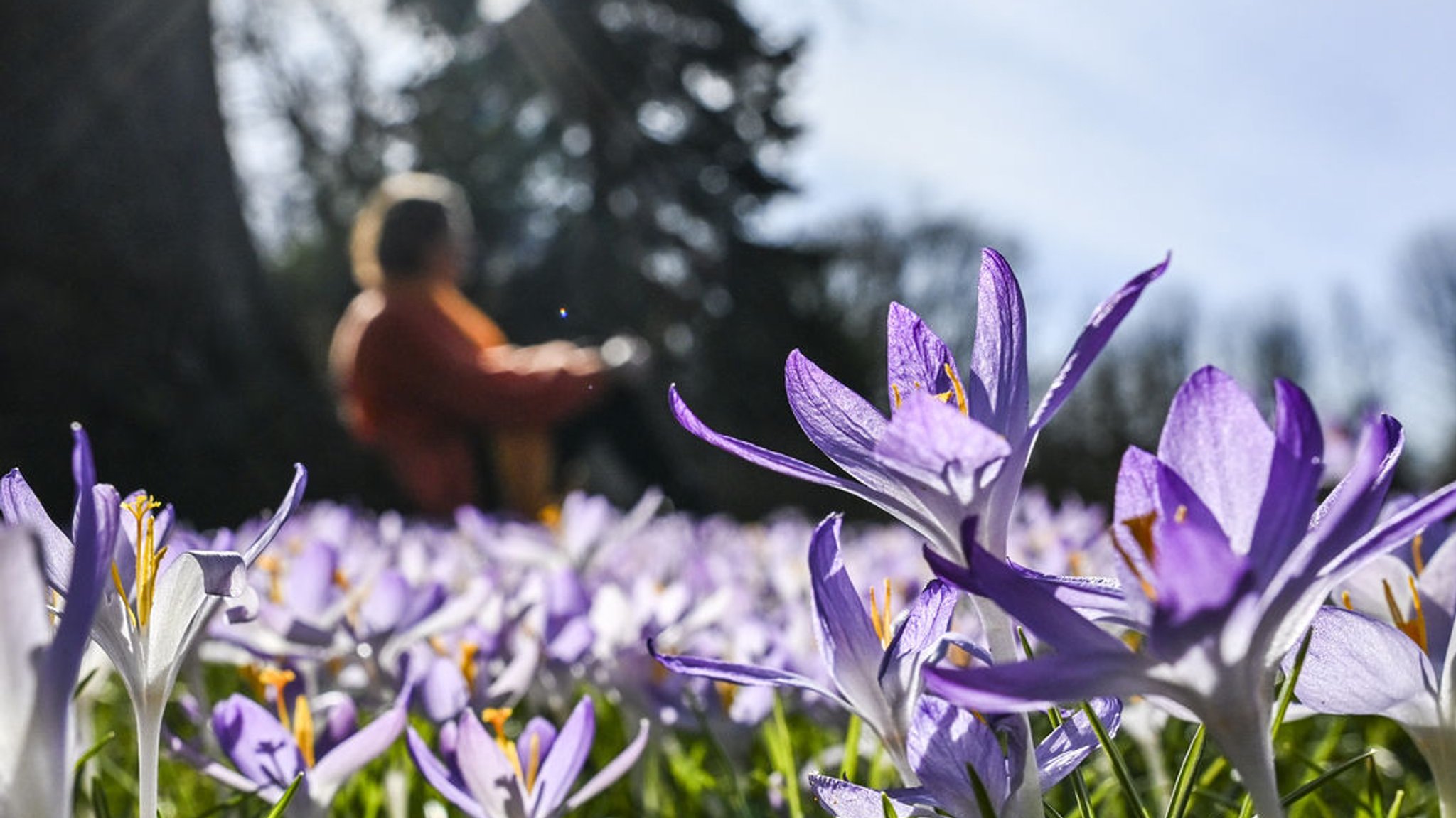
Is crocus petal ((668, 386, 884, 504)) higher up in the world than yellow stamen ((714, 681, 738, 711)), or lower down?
higher up

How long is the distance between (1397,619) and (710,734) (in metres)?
0.60

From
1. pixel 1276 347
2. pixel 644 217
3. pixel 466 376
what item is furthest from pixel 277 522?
pixel 1276 347

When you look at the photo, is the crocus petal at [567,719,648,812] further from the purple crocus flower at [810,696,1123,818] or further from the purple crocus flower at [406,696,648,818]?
the purple crocus flower at [810,696,1123,818]

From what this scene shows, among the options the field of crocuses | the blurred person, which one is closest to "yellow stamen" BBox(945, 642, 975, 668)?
the field of crocuses

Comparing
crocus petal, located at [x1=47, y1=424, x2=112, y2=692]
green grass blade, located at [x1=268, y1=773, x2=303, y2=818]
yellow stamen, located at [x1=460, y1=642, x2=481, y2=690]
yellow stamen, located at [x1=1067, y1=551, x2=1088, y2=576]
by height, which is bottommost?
yellow stamen, located at [x1=1067, y1=551, x2=1088, y2=576]

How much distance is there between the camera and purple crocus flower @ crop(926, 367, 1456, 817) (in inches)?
16.5

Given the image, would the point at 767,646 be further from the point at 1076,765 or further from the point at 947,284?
the point at 947,284

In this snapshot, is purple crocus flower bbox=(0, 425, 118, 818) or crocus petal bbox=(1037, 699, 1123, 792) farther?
crocus petal bbox=(1037, 699, 1123, 792)

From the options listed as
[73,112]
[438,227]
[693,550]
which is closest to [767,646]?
[693,550]

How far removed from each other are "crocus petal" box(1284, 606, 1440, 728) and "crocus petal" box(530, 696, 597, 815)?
40cm

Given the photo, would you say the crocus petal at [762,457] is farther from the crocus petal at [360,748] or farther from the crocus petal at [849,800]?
the crocus petal at [360,748]

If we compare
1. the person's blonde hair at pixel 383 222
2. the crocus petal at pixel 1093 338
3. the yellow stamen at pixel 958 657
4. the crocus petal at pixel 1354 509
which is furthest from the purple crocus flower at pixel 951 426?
the person's blonde hair at pixel 383 222

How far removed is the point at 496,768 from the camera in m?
0.72

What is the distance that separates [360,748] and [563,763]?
0.12 m
